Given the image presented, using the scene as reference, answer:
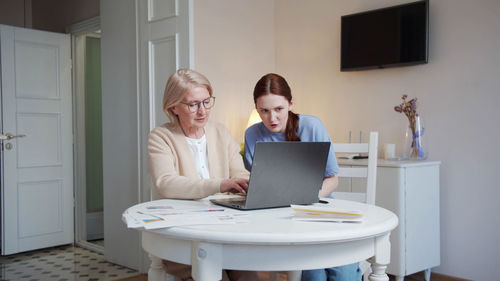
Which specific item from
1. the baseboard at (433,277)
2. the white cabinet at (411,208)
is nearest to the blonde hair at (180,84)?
the white cabinet at (411,208)

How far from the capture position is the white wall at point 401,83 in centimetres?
289

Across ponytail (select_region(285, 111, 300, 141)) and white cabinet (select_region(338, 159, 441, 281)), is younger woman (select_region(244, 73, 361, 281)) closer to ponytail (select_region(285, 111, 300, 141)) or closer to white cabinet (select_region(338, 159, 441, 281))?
ponytail (select_region(285, 111, 300, 141))

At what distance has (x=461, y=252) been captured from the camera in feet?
9.86

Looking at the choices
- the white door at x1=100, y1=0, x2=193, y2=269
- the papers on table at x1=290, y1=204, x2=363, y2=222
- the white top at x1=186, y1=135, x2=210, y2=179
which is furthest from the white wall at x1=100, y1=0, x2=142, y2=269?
the papers on table at x1=290, y1=204, x2=363, y2=222

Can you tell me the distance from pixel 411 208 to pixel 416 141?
1.57ft

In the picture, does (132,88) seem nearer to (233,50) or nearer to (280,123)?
(233,50)

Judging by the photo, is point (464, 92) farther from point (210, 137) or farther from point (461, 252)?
point (210, 137)

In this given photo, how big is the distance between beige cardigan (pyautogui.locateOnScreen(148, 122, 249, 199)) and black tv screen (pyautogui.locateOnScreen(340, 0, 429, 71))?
1.64 meters

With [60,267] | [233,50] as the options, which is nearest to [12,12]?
[233,50]

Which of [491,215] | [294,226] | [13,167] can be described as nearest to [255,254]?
[294,226]

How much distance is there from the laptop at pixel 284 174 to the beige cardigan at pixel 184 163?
0.19 metres

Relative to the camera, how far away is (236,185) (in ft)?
5.33

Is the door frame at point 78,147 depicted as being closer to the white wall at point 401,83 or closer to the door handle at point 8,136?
the door handle at point 8,136

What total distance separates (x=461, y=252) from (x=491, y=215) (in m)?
0.32
